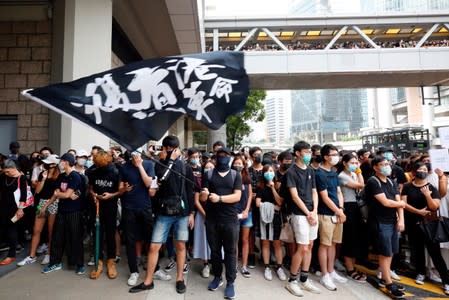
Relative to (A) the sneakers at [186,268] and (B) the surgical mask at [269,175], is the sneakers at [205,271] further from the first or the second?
(B) the surgical mask at [269,175]

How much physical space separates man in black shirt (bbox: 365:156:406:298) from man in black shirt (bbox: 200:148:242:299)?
1860mm

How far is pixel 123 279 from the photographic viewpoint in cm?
412

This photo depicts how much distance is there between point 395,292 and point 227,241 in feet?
7.31

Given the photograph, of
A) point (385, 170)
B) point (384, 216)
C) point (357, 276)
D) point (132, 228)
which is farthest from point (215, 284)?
point (385, 170)

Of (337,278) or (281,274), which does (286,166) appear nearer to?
(281,274)

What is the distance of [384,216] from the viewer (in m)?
3.80

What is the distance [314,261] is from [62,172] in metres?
4.25

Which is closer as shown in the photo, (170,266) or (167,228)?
(167,228)

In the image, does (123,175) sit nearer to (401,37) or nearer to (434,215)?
(434,215)

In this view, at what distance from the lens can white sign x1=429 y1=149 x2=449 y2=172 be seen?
4.00m

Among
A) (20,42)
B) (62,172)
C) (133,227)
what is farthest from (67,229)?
(20,42)

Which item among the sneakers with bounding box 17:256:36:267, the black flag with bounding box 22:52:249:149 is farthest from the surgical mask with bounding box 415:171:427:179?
the sneakers with bounding box 17:256:36:267

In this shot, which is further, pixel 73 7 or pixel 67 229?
pixel 73 7

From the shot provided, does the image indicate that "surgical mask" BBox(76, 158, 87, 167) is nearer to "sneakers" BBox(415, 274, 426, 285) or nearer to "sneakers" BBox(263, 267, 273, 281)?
"sneakers" BBox(263, 267, 273, 281)
